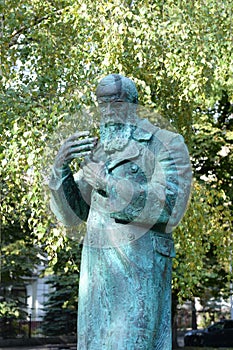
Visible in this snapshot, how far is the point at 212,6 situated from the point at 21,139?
10.9 feet

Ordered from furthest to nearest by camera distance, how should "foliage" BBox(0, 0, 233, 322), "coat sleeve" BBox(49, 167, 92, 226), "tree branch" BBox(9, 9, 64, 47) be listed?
"tree branch" BBox(9, 9, 64, 47) → "foliage" BBox(0, 0, 233, 322) → "coat sleeve" BBox(49, 167, 92, 226)

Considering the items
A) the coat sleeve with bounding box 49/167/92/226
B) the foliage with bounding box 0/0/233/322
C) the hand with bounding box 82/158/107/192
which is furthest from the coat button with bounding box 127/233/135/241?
the foliage with bounding box 0/0/233/322

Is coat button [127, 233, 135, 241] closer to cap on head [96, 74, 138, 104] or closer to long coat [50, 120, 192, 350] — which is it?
long coat [50, 120, 192, 350]

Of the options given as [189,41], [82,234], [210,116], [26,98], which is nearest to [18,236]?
[210,116]

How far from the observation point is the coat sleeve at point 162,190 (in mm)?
3422

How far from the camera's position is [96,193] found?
3.65 m

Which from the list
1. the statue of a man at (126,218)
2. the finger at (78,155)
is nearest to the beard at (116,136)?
the statue of a man at (126,218)

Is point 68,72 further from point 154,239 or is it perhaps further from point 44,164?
point 154,239

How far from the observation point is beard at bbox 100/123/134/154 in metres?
3.62

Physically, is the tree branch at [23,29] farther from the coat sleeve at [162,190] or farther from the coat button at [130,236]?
the coat button at [130,236]

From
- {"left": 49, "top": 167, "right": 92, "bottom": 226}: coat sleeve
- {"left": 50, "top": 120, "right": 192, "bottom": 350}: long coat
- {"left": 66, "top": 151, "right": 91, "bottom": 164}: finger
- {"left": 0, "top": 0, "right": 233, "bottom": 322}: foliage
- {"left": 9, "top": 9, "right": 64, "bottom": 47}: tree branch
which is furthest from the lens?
{"left": 9, "top": 9, "right": 64, "bottom": 47}: tree branch

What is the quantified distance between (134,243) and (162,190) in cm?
29

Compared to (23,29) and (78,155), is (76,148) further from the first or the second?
(23,29)

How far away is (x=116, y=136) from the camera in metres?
3.65
